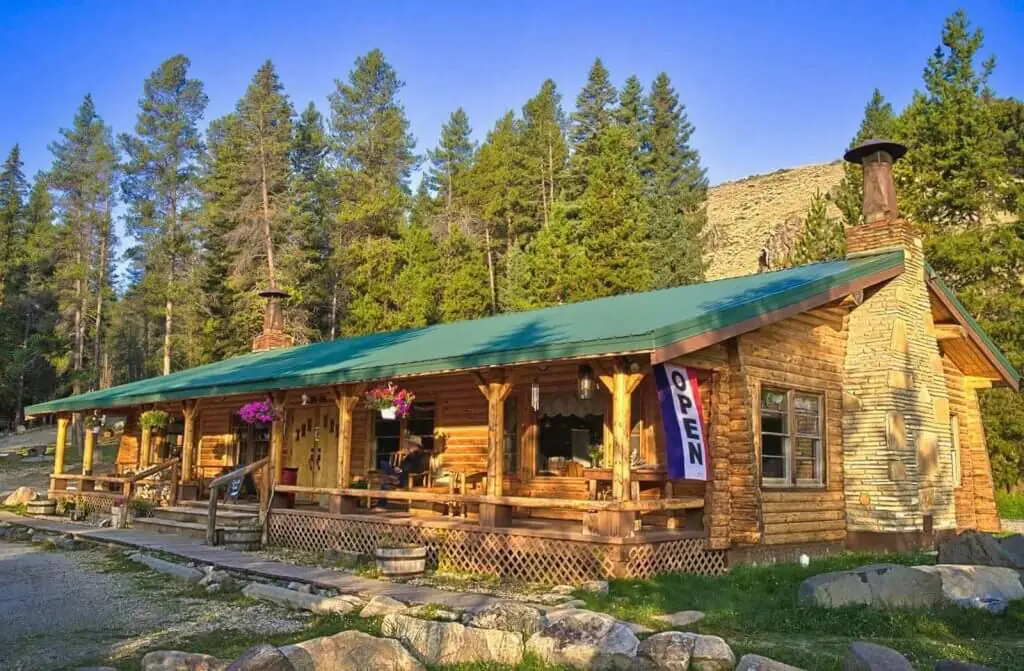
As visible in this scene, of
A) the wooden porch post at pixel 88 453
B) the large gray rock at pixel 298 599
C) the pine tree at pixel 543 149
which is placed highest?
the pine tree at pixel 543 149

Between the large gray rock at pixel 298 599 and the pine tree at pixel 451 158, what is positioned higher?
the pine tree at pixel 451 158

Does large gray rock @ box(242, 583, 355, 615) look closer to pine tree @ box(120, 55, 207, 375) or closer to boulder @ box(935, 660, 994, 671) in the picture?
boulder @ box(935, 660, 994, 671)

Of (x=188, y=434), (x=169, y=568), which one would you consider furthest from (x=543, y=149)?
(x=169, y=568)

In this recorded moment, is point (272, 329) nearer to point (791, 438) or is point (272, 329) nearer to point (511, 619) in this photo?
point (791, 438)

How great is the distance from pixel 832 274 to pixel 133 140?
40.8m

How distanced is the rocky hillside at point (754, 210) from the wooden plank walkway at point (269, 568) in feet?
188

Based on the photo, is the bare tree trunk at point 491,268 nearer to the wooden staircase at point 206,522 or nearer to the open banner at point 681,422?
the wooden staircase at point 206,522

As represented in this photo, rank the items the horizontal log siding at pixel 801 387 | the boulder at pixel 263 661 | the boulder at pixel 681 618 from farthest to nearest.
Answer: the horizontal log siding at pixel 801 387, the boulder at pixel 681 618, the boulder at pixel 263 661

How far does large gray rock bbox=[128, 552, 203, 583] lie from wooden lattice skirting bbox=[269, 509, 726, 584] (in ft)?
8.18

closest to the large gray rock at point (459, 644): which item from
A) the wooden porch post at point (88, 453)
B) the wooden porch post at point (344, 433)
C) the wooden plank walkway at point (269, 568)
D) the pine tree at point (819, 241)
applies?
the wooden plank walkway at point (269, 568)

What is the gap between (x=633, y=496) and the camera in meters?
10.9

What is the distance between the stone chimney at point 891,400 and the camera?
43.8ft

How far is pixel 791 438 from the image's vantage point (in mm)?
12828

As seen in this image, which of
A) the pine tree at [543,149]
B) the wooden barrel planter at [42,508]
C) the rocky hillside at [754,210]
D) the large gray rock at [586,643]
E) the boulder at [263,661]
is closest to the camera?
the boulder at [263,661]
